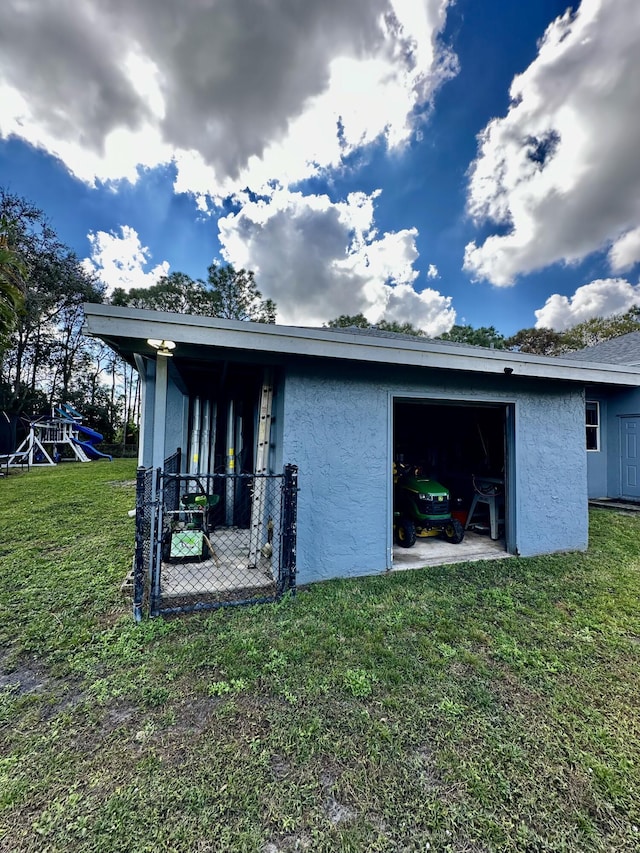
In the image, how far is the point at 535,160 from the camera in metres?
8.31

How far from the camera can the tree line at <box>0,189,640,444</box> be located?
17.3m

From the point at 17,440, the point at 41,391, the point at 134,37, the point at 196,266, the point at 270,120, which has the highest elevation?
the point at 196,266

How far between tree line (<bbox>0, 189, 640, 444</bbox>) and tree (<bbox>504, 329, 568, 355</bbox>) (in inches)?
2.4

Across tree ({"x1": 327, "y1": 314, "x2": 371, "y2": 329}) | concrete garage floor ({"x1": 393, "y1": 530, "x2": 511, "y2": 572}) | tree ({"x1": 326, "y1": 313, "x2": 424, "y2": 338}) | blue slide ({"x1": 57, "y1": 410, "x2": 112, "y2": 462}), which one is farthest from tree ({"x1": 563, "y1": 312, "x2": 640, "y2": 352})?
blue slide ({"x1": 57, "y1": 410, "x2": 112, "y2": 462})

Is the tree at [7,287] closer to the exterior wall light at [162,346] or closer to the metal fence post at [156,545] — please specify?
the exterior wall light at [162,346]

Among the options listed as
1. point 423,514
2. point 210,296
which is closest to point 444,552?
point 423,514

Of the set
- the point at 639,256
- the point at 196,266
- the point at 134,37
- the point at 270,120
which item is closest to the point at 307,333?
the point at 134,37

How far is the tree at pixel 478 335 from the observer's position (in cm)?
2511

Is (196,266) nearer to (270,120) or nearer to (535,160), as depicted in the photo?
(270,120)

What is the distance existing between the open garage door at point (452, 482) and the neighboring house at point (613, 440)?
13.7 ft

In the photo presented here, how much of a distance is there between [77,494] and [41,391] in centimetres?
1561

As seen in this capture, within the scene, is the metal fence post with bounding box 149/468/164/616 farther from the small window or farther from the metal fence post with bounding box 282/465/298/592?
the small window

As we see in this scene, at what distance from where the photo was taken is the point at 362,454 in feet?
11.7

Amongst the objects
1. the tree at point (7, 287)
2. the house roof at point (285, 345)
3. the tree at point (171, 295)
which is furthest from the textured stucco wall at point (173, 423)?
the tree at point (171, 295)
